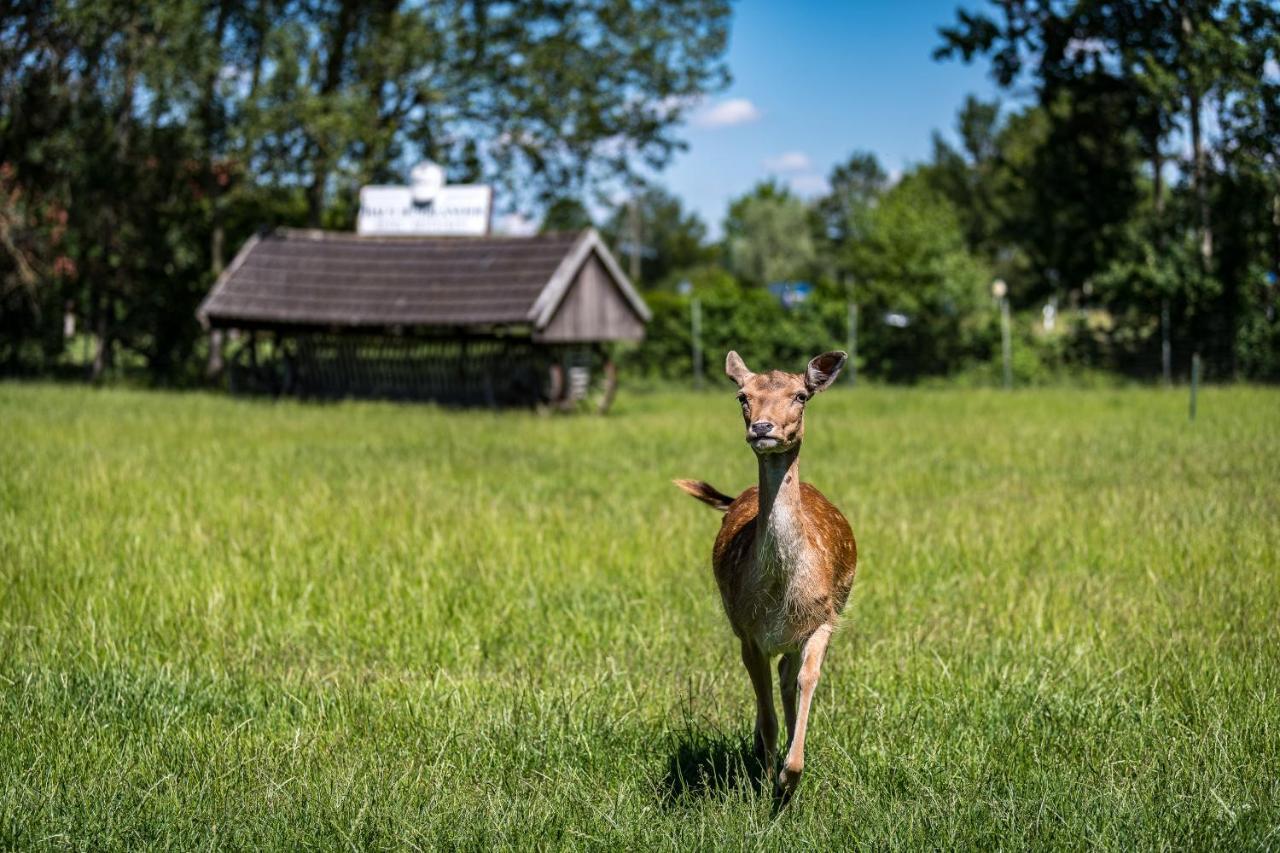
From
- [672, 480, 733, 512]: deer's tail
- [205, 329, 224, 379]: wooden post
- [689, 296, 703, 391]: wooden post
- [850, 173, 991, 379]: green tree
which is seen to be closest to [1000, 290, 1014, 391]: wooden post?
[850, 173, 991, 379]: green tree

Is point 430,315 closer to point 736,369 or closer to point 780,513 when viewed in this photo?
point 736,369

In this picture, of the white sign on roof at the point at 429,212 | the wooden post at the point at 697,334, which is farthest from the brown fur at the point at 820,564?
the wooden post at the point at 697,334

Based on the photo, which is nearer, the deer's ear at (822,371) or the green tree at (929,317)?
the deer's ear at (822,371)

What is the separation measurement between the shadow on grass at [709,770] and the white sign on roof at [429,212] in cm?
2372

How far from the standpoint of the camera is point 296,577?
8.90m

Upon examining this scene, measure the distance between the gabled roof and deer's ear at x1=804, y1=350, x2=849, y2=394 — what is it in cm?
2009

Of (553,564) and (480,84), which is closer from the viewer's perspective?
(553,564)

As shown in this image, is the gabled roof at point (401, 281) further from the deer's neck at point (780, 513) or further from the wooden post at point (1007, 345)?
the deer's neck at point (780, 513)

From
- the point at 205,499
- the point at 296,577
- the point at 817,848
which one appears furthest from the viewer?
the point at 205,499

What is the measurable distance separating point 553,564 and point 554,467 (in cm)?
629

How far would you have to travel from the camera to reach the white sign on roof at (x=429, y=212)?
94.7 feet

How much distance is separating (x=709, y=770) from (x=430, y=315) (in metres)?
21.1

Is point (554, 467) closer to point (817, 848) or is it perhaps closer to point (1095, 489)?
point (1095, 489)

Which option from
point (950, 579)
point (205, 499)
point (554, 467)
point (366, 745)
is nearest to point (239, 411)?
point (554, 467)
